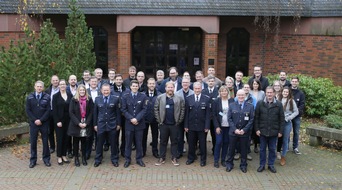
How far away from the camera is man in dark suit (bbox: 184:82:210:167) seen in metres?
8.79

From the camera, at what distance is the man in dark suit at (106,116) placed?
8.73m

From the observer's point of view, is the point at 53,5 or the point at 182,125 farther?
the point at 53,5

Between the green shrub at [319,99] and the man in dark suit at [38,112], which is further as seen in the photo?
the green shrub at [319,99]

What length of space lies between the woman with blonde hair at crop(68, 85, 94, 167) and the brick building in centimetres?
749

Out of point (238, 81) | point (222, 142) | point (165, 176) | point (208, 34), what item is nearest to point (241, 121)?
point (222, 142)

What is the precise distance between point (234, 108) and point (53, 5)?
32.0 feet

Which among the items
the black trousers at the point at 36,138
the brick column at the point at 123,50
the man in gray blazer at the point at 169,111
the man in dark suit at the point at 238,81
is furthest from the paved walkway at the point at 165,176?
the brick column at the point at 123,50

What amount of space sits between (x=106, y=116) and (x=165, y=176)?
172cm

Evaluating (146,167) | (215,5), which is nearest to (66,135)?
(146,167)

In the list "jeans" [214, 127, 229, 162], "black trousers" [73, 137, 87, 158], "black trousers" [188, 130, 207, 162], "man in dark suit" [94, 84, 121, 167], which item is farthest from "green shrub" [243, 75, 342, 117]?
"black trousers" [73, 137, 87, 158]

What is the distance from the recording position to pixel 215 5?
16375mm

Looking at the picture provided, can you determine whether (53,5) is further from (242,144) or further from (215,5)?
(242,144)

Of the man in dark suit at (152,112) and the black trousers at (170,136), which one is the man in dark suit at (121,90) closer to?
the man in dark suit at (152,112)

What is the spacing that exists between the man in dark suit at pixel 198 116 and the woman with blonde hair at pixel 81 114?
6.54 feet
